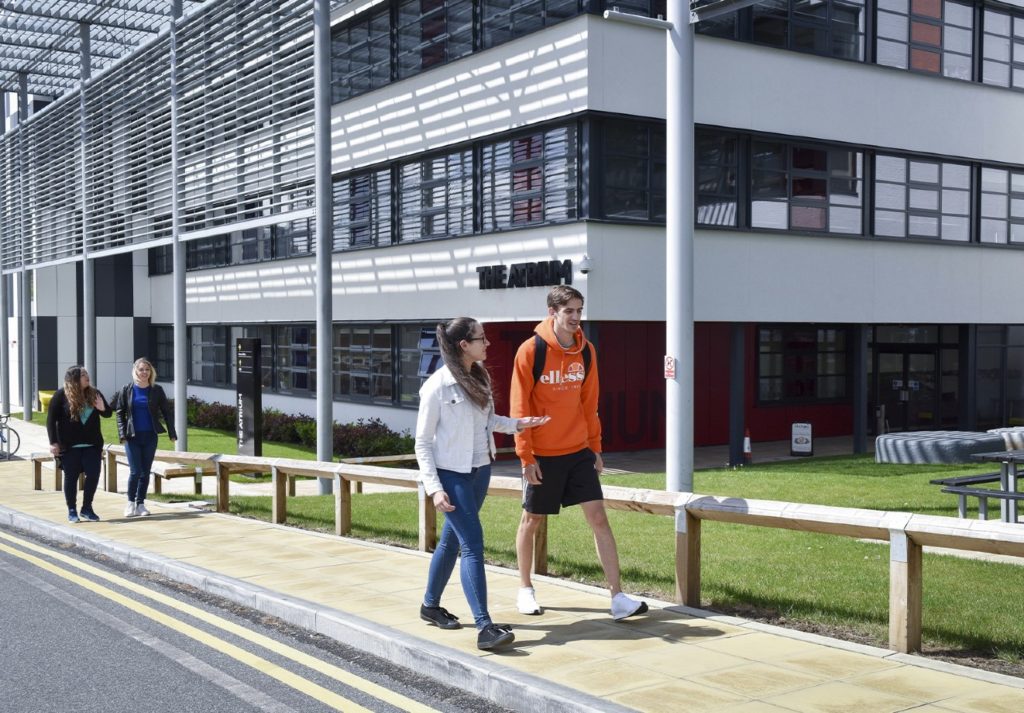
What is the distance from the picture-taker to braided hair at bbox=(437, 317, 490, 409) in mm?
6477

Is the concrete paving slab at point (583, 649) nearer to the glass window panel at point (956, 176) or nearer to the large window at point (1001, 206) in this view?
the glass window panel at point (956, 176)

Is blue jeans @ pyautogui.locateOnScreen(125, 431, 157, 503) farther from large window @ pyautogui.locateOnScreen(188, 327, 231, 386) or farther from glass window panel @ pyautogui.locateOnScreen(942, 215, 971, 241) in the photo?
large window @ pyautogui.locateOnScreen(188, 327, 231, 386)

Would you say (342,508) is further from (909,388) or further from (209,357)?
(209,357)

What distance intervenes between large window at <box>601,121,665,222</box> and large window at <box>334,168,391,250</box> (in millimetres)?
7088

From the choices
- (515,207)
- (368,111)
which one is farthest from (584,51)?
(368,111)

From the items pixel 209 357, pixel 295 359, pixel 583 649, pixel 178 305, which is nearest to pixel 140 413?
pixel 178 305

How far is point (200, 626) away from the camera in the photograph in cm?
761

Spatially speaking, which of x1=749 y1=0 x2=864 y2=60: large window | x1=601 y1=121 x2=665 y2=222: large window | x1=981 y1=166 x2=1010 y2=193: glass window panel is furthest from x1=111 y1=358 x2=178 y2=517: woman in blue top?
x1=981 y1=166 x2=1010 y2=193: glass window panel

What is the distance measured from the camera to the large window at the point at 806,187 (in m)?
20.9

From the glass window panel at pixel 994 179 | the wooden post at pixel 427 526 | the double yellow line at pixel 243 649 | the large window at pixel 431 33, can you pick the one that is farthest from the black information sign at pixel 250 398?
the glass window panel at pixel 994 179

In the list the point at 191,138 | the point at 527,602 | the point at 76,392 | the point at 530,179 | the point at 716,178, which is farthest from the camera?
the point at 716,178

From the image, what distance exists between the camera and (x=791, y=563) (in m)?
8.98

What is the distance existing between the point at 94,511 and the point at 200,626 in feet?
22.5

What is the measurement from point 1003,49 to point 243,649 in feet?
78.1
